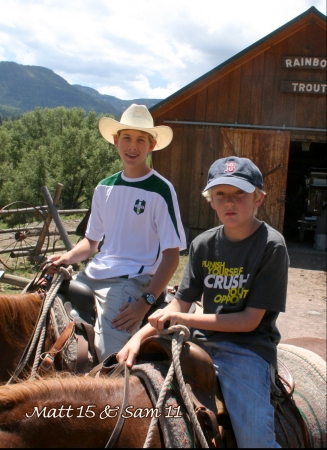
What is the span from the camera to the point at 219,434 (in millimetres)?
1621

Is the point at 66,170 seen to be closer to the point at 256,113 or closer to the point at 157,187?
the point at 256,113

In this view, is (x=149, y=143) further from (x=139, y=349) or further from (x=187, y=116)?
(x=187, y=116)

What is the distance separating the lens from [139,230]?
2742 millimetres

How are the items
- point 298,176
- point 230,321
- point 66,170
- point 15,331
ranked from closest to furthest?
1. point 230,321
2. point 15,331
3. point 298,176
4. point 66,170

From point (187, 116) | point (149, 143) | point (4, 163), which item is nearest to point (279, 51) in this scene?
point (187, 116)

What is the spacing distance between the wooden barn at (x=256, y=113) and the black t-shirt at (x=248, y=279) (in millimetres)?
9219

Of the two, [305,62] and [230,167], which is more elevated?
[305,62]

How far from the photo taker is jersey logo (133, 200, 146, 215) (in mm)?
2729

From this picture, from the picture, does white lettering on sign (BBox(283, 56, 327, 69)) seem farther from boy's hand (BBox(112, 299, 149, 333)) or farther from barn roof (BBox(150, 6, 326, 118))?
boy's hand (BBox(112, 299, 149, 333))

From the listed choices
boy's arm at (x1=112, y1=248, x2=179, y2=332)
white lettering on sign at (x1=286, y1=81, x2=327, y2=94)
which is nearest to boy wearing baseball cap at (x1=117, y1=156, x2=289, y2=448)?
boy's arm at (x1=112, y1=248, x2=179, y2=332)

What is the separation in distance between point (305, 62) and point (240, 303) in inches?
395

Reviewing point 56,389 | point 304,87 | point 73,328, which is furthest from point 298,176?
point 56,389

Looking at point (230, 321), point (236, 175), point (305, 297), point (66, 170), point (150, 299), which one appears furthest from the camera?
point (66, 170)

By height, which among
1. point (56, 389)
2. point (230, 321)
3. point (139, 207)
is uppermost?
point (139, 207)
